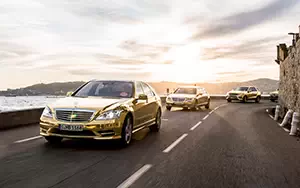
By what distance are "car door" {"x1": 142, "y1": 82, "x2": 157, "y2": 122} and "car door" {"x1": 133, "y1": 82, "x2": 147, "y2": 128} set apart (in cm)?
33

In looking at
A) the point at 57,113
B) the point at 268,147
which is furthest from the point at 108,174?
the point at 268,147

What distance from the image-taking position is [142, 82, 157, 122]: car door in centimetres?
1011

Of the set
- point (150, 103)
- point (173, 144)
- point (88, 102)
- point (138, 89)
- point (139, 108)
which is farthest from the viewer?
point (150, 103)

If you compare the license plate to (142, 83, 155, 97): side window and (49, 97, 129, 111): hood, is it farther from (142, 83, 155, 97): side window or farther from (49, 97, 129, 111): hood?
(142, 83, 155, 97): side window

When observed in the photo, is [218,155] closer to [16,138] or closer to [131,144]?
[131,144]

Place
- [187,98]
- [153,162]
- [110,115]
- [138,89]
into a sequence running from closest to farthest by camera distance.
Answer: [153,162] → [110,115] → [138,89] → [187,98]

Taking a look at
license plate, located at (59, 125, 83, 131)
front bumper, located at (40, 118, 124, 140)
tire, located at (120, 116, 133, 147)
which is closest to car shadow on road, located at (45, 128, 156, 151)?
tire, located at (120, 116, 133, 147)

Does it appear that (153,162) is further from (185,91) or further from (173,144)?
(185,91)

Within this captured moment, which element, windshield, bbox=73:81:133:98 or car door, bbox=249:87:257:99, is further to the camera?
car door, bbox=249:87:257:99

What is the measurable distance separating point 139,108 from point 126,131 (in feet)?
3.85

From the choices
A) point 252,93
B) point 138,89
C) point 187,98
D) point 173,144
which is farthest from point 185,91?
point 252,93

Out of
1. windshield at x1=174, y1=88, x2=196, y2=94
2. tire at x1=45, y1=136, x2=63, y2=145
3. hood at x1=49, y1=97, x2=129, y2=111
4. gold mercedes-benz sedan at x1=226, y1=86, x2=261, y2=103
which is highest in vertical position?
hood at x1=49, y1=97, x2=129, y2=111

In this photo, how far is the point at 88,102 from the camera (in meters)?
7.96

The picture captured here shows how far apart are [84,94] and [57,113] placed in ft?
4.91
